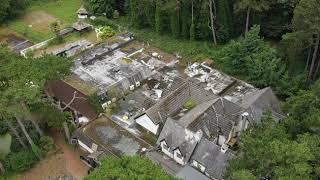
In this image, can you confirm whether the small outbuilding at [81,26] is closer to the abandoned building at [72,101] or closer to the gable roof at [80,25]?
the gable roof at [80,25]

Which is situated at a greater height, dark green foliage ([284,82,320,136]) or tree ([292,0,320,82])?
tree ([292,0,320,82])

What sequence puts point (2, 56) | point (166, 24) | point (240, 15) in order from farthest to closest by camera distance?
point (166, 24)
point (240, 15)
point (2, 56)

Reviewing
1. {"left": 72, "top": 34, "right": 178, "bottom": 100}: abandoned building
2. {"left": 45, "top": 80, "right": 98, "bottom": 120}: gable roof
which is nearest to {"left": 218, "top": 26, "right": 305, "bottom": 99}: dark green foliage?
{"left": 72, "top": 34, "right": 178, "bottom": 100}: abandoned building

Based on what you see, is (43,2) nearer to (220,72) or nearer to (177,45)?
(177,45)

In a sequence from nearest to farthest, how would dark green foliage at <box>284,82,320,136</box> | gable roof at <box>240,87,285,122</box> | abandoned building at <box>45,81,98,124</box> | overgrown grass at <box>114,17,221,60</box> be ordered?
dark green foliage at <box>284,82,320,136</box>
gable roof at <box>240,87,285,122</box>
abandoned building at <box>45,81,98,124</box>
overgrown grass at <box>114,17,221,60</box>

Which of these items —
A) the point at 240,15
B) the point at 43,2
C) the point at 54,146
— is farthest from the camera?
the point at 43,2

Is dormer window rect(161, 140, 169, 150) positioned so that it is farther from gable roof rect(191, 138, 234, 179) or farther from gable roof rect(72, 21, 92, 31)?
gable roof rect(72, 21, 92, 31)

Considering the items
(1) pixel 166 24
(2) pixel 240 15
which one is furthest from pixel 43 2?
(2) pixel 240 15
